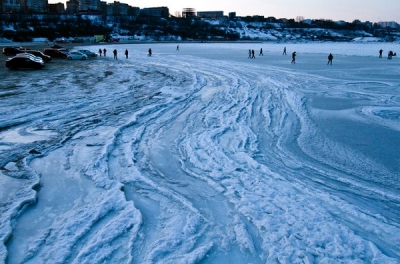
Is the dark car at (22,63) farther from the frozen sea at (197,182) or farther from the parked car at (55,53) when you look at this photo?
the frozen sea at (197,182)

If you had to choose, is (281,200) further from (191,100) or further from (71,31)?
(71,31)

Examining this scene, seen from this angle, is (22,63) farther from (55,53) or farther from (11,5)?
(11,5)

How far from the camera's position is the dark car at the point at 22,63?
2509cm

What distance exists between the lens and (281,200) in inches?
227

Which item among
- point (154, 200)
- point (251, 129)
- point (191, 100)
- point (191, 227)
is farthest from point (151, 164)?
point (191, 100)

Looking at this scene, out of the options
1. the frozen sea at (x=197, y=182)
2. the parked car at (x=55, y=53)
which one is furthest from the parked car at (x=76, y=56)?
the frozen sea at (x=197, y=182)

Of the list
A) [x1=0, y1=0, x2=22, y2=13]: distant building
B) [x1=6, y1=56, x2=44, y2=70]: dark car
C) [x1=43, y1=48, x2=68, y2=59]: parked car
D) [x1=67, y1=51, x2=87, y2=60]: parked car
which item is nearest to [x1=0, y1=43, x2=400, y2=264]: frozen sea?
[x1=6, y1=56, x2=44, y2=70]: dark car

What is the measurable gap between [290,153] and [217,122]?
327cm

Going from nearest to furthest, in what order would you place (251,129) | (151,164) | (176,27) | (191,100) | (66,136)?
(151,164)
(66,136)
(251,129)
(191,100)
(176,27)

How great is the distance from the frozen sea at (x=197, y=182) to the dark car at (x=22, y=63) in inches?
557

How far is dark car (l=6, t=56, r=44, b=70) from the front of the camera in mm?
25094

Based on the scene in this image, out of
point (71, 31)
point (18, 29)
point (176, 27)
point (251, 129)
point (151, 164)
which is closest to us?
point (151, 164)

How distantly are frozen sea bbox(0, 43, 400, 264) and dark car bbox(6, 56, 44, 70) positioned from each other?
Answer: 46.4ft

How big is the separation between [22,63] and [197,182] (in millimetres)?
23842
